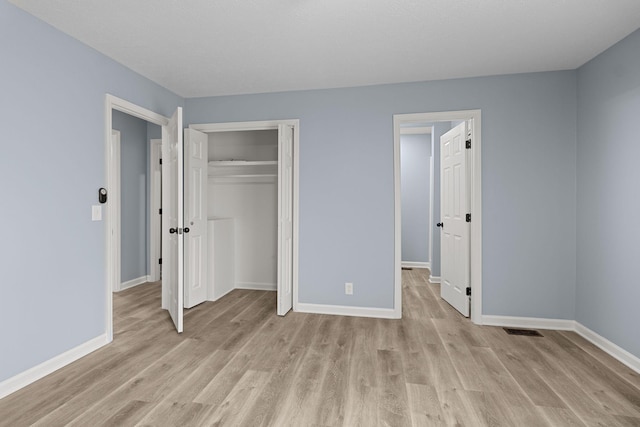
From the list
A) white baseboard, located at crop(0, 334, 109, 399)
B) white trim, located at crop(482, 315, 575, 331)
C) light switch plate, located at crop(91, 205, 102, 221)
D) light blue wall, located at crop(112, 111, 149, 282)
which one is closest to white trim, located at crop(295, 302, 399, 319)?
white trim, located at crop(482, 315, 575, 331)

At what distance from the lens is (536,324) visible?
3381 millimetres

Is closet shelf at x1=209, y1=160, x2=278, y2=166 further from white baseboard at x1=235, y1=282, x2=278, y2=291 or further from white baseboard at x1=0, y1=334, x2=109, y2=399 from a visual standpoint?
white baseboard at x1=0, y1=334, x2=109, y2=399

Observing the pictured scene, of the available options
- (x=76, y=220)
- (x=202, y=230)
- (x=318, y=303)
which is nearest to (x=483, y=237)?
(x=318, y=303)

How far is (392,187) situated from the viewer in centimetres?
367

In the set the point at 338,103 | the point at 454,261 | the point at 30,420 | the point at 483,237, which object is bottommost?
the point at 30,420

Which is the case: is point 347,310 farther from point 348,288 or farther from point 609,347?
point 609,347

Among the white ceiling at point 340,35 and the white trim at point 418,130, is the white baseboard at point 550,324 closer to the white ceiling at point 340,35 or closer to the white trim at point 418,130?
the white ceiling at point 340,35

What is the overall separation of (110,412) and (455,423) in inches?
76.8

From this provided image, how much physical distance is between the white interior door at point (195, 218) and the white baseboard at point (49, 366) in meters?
1.13

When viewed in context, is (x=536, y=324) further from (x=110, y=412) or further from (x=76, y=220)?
(x=76, y=220)

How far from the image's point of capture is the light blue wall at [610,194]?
8.41ft

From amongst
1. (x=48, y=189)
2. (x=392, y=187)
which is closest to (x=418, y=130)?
(x=392, y=187)

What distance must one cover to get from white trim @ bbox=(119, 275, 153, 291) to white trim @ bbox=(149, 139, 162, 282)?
0.06 meters

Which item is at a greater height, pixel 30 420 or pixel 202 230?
pixel 202 230
